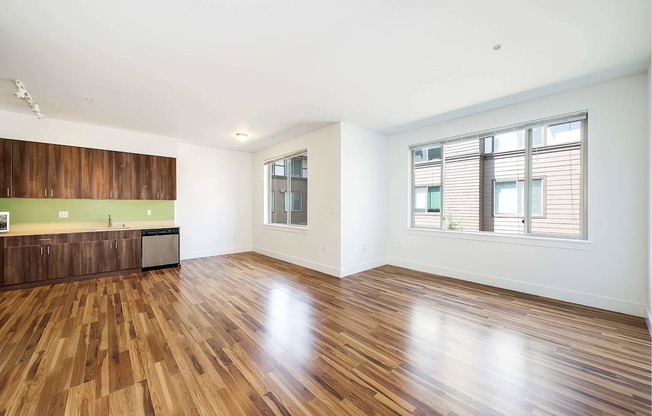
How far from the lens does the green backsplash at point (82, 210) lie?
4.54 meters

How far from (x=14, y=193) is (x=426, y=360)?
6.48 meters

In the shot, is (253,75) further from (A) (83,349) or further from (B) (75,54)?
(A) (83,349)

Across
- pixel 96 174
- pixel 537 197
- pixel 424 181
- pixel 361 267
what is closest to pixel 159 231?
pixel 96 174

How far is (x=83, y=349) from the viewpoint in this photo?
234cm

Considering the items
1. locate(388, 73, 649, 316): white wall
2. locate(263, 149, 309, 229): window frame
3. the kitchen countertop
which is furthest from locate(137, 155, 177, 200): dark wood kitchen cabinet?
locate(388, 73, 649, 316): white wall

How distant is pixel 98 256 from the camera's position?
185 inches

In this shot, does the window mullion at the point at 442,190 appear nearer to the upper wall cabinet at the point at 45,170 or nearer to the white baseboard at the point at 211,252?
the white baseboard at the point at 211,252

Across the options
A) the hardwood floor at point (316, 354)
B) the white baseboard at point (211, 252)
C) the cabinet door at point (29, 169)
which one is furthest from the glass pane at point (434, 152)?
the cabinet door at point (29, 169)

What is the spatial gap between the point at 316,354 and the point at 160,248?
459cm

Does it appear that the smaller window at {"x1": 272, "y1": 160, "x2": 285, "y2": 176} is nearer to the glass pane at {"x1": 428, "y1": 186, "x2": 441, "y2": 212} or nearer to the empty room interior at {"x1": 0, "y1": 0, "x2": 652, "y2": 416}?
the empty room interior at {"x1": 0, "y1": 0, "x2": 652, "y2": 416}

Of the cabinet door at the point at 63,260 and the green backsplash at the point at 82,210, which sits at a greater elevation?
the green backsplash at the point at 82,210

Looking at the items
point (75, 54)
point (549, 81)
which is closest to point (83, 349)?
point (75, 54)

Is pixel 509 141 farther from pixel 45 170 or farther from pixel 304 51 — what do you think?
pixel 45 170

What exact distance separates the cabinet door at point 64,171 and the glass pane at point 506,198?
741cm
